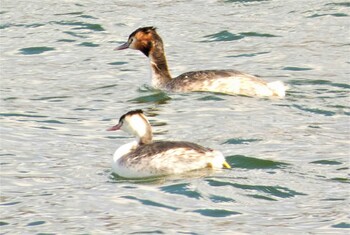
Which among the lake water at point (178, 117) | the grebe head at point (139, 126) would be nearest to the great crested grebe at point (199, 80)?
the lake water at point (178, 117)

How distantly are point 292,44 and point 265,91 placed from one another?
444 cm

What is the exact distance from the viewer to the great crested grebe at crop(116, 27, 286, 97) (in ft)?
61.5

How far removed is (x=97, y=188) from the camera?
13.8 metres

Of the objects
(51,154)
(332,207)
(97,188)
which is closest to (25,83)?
(51,154)

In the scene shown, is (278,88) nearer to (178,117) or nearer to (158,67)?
(178,117)

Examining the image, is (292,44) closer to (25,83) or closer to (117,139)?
(25,83)

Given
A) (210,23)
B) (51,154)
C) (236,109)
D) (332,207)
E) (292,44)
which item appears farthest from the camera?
(210,23)

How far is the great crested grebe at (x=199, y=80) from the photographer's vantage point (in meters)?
18.8

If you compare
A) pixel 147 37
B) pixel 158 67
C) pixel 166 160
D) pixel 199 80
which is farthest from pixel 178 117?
pixel 166 160

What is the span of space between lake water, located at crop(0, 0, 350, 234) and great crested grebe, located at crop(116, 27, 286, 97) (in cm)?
15

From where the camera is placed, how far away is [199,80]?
19156mm

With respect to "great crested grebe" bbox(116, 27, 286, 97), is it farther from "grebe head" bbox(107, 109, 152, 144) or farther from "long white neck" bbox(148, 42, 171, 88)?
"grebe head" bbox(107, 109, 152, 144)

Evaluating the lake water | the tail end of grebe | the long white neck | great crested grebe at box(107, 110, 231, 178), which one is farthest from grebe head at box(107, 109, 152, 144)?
the long white neck

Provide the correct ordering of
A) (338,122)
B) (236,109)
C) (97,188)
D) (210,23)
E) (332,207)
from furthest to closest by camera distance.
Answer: (210,23)
(236,109)
(338,122)
(97,188)
(332,207)
